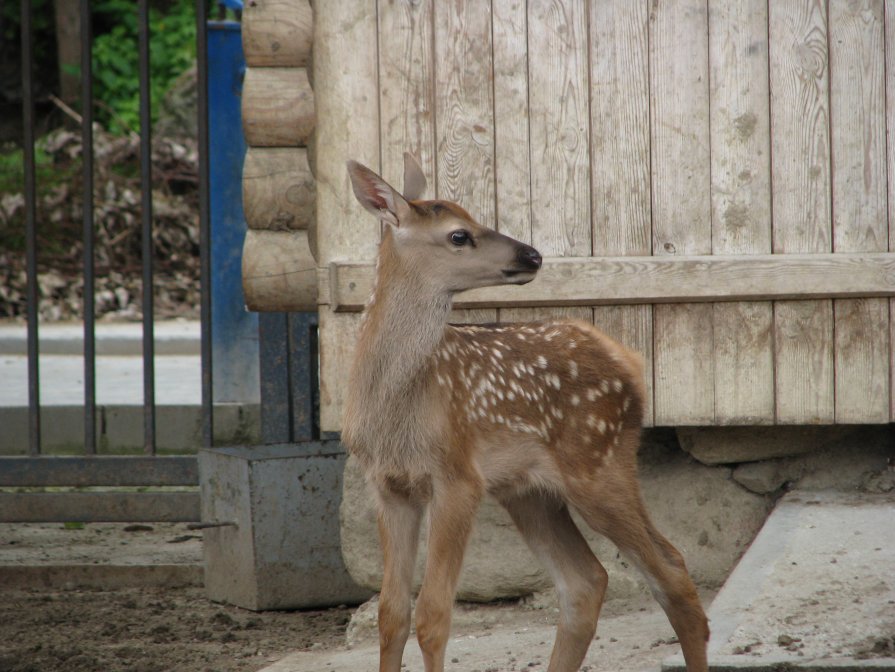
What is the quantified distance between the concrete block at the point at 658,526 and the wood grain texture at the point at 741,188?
40 cm

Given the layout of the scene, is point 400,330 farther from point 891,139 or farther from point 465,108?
point 891,139

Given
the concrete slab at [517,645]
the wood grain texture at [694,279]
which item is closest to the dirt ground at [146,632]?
the concrete slab at [517,645]

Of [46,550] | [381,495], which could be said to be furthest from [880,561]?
[46,550]

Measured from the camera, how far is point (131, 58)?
19.0 meters

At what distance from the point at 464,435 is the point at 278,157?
1.68 meters

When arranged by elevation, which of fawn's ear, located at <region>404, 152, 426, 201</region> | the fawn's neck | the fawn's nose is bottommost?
the fawn's neck

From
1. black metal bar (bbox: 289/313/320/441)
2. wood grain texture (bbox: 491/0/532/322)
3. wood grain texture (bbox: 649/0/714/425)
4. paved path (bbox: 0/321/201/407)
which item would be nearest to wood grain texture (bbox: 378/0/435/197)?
wood grain texture (bbox: 491/0/532/322)

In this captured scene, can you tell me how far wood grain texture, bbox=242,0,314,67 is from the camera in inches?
211

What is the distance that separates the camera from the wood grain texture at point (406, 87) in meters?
5.36

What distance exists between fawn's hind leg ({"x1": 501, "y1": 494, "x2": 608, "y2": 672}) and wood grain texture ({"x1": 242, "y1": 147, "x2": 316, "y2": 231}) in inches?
60.9

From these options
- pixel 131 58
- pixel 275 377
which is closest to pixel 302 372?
pixel 275 377

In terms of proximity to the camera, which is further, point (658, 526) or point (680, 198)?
point (658, 526)

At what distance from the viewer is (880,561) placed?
15.0 feet

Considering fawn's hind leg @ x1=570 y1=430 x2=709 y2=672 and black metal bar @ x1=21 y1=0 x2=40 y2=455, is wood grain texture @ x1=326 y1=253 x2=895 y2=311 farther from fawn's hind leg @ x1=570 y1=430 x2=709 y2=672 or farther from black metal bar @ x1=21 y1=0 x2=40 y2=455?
black metal bar @ x1=21 y1=0 x2=40 y2=455
